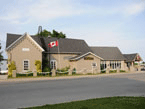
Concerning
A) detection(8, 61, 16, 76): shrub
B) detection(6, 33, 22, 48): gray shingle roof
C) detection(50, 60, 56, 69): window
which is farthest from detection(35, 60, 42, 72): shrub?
detection(6, 33, 22, 48): gray shingle roof

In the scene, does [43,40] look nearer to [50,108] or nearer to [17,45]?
[17,45]

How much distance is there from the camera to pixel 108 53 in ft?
133

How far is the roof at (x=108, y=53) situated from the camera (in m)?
39.1

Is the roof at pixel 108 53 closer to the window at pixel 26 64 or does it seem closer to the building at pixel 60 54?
the building at pixel 60 54

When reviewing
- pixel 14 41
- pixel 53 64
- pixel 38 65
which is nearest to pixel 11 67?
pixel 38 65

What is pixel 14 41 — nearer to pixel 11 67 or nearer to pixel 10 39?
pixel 10 39

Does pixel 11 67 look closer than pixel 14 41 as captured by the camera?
Yes

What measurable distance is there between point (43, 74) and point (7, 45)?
876cm

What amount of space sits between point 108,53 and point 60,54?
1437 centimetres

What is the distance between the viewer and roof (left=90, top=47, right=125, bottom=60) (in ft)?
128

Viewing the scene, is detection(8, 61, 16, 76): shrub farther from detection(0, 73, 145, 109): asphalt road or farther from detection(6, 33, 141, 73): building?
detection(0, 73, 145, 109): asphalt road

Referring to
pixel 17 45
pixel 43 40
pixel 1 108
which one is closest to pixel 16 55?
pixel 17 45

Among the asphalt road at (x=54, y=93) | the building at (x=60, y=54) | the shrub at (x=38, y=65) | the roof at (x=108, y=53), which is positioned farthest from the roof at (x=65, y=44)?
the asphalt road at (x=54, y=93)

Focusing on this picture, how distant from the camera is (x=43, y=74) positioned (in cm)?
2670
